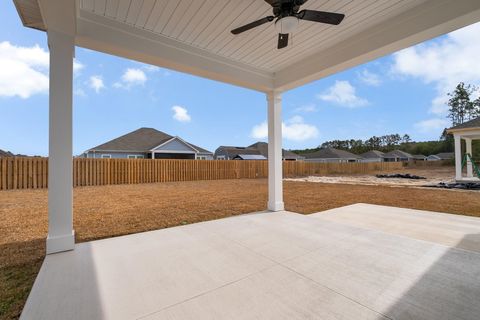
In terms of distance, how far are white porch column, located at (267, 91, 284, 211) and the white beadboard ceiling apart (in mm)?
1026

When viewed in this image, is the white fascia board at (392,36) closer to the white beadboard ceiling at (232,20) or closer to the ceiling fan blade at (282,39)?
the white beadboard ceiling at (232,20)

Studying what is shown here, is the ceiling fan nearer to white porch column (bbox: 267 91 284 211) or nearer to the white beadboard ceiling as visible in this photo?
the white beadboard ceiling

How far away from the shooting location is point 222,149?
1151 inches

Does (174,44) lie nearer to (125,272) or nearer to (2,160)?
(125,272)

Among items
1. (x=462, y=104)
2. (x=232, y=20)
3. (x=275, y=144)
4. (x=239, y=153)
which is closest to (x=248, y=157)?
(x=239, y=153)

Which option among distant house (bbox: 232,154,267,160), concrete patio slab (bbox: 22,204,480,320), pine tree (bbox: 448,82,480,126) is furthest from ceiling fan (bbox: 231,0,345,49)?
pine tree (bbox: 448,82,480,126)

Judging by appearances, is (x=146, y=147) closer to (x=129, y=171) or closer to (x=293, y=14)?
(x=129, y=171)

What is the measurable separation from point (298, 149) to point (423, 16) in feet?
151

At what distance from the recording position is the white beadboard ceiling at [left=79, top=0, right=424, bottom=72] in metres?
2.40

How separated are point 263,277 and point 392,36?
3168mm

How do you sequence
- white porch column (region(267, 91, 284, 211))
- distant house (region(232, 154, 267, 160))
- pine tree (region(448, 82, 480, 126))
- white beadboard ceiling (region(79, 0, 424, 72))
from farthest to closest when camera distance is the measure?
distant house (region(232, 154, 267, 160))
pine tree (region(448, 82, 480, 126))
white porch column (region(267, 91, 284, 211))
white beadboard ceiling (region(79, 0, 424, 72))

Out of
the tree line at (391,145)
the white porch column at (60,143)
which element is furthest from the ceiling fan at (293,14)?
the tree line at (391,145)

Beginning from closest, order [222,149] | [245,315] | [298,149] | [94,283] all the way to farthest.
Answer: [245,315]
[94,283]
[222,149]
[298,149]

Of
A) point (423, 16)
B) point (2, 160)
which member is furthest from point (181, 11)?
point (2, 160)
